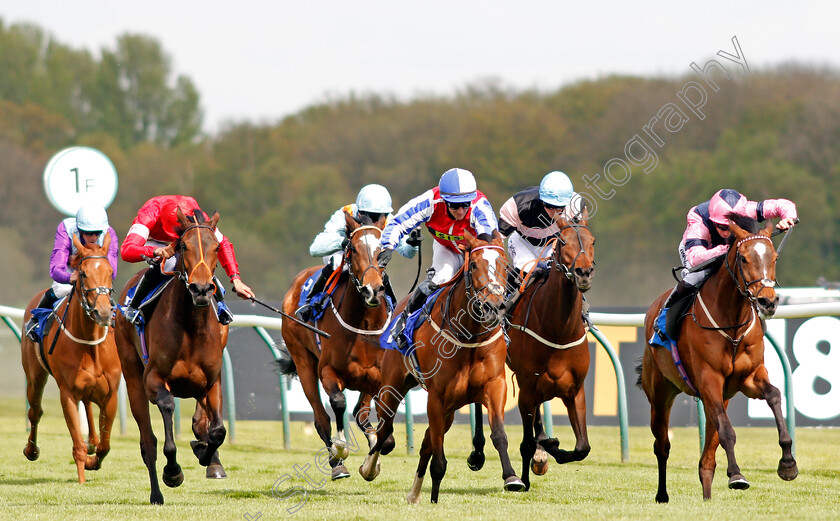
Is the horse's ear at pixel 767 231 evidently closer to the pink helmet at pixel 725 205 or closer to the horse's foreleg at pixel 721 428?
the pink helmet at pixel 725 205

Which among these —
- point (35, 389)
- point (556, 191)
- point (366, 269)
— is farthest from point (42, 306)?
point (556, 191)

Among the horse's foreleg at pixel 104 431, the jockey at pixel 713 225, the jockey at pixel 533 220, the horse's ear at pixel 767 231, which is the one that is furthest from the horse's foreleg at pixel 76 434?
the horse's ear at pixel 767 231

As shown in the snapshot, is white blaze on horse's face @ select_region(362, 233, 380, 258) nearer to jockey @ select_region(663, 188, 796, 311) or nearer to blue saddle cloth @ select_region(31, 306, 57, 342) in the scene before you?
jockey @ select_region(663, 188, 796, 311)

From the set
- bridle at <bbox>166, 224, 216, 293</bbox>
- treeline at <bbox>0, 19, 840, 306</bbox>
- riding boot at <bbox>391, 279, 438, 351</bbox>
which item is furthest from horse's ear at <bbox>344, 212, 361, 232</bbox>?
treeline at <bbox>0, 19, 840, 306</bbox>

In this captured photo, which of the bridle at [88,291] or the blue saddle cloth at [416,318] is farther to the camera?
the bridle at [88,291]

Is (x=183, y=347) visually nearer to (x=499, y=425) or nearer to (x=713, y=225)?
(x=499, y=425)

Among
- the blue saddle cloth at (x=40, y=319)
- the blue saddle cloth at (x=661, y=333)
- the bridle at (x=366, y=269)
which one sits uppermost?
the bridle at (x=366, y=269)

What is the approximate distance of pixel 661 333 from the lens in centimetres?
762

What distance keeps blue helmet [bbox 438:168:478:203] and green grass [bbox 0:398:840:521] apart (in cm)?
188

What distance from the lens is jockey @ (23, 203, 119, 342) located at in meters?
8.32

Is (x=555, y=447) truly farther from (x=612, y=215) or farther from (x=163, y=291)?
(x=612, y=215)

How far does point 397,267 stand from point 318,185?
6222 mm

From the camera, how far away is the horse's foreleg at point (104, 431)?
28.0 ft

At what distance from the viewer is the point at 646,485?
8.10 metres
